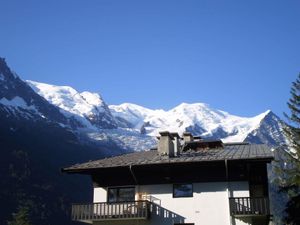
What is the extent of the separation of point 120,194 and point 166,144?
452 centimetres

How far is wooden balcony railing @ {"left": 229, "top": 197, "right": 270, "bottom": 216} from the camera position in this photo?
92.8 feet

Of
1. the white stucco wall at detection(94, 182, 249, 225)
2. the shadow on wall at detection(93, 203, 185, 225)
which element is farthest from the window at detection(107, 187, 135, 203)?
the white stucco wall at detection(94, 182, 249, 225)

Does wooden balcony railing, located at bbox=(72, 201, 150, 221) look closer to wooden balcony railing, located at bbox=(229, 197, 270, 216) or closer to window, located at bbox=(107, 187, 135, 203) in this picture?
window, located at bbox=(107, 187, 135, 203)

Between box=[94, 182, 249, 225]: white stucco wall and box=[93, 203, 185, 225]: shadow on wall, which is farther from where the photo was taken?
box=[93, 203, 185, 225]: shadow on wall

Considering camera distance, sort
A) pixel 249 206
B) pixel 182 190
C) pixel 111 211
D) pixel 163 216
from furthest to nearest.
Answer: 1. pixel 182 190
2. pixel 111 211
3. pixel 163 216
4. pixel 249 206

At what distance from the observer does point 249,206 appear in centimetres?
2872

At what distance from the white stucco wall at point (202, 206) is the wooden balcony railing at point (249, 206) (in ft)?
2.83

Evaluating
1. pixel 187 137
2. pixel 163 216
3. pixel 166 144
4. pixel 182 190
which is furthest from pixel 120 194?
pixel 187 137

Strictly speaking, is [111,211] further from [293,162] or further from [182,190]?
[293,162]

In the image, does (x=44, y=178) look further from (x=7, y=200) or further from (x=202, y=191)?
(x=202, y=191)

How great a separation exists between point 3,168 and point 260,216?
17174 centimetres

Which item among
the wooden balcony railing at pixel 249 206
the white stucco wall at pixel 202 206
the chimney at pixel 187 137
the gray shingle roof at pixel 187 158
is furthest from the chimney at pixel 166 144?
the wooden balcony railing at pixel 249 206

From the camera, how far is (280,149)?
4925 centimetres

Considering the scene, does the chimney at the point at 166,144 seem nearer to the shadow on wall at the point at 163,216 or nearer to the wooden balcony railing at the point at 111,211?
the shadow on wall at the point at 163,216
